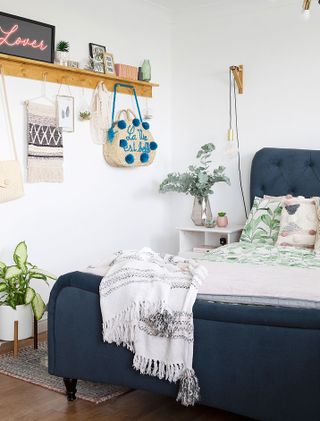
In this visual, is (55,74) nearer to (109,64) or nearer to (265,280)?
(109,64)

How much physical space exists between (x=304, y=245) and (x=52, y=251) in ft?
5.61

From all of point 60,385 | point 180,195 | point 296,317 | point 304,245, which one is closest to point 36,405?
point 60,385

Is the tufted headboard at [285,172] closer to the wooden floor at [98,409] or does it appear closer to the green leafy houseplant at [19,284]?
the green leafy houseplant at [19,284]

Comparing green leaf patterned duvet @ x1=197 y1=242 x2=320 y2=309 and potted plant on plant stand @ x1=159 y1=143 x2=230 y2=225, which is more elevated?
potted plant on plant stand @ x1=159 y1=143 x2=230 y2=225

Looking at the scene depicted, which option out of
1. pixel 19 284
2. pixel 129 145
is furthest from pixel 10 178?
pixel 129 145

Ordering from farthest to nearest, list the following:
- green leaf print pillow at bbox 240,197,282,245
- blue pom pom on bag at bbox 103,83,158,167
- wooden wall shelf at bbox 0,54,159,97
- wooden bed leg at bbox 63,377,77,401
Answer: blue pom pom on bag at bbox 103,83,158,167 < green leaf print pillow at bbox 240,197,282,245 < wooden wall shelf at bbox 0,54,159,97 < wooden bed leg at bbox 63,377,77,401

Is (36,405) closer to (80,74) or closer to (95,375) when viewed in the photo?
(95,375)

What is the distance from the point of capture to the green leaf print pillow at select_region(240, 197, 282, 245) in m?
4.16

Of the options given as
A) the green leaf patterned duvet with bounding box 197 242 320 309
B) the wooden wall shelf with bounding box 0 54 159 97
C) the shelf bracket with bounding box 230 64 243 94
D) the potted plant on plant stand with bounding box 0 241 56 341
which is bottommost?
the potted plant on plant stand with bounding box 0 241 56 341

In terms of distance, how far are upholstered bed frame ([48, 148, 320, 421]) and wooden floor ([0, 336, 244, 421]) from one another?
0.38 ft

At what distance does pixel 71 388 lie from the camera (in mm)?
2875

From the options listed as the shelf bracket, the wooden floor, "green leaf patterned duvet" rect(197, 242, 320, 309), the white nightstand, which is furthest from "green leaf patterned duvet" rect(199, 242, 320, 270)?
the shelf bracket

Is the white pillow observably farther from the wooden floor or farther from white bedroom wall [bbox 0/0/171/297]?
the wooden floor

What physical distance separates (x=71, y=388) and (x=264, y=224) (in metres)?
1.94
